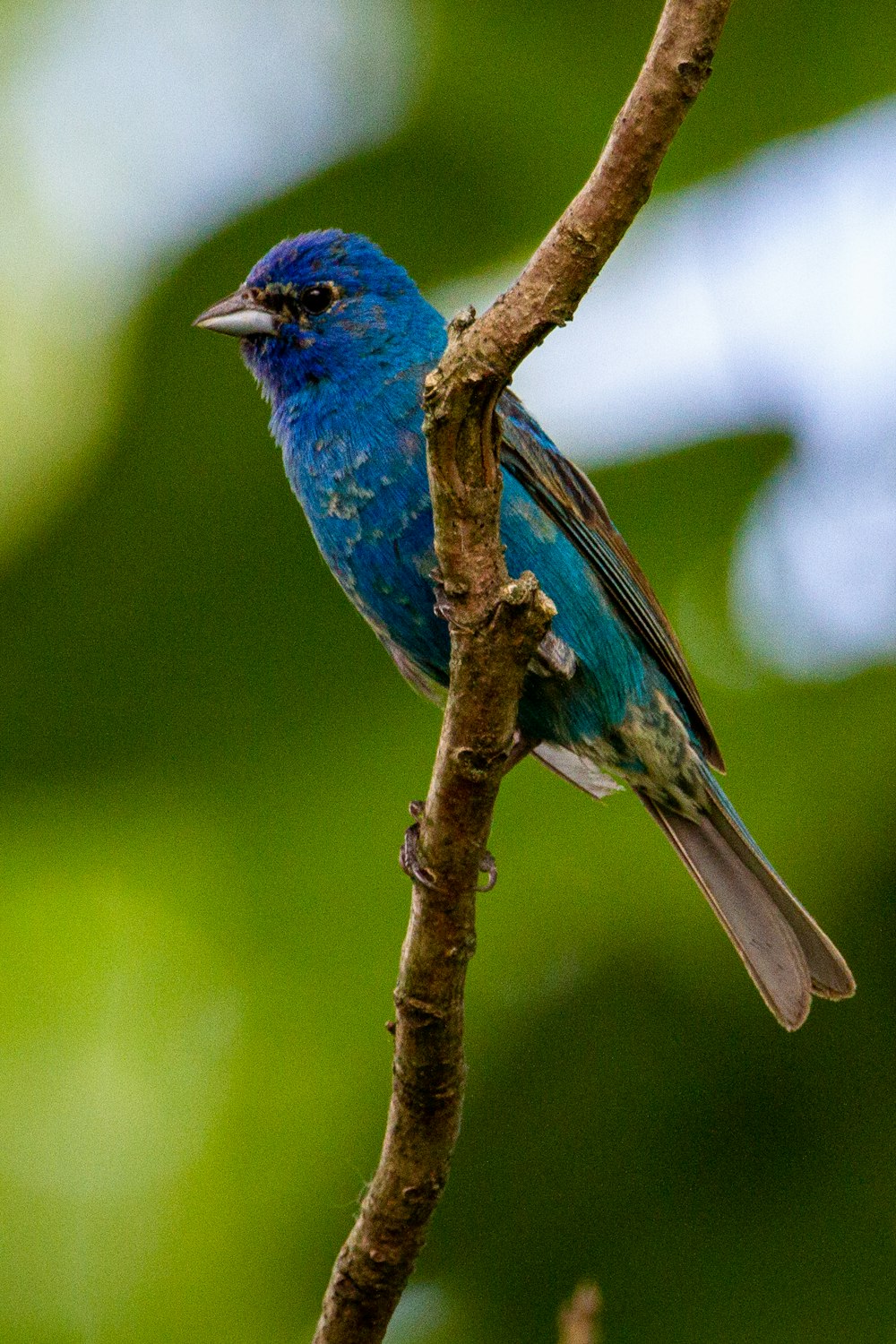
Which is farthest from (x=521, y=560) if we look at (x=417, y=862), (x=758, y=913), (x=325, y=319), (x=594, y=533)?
(x=417, y=862)

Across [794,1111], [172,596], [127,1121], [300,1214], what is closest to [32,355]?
[172,596]

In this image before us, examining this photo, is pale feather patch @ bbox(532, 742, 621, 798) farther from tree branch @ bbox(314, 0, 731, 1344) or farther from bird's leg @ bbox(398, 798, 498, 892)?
tree branch @ bbox(314, 0, 731, 1344)

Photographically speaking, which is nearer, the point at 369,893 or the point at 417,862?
the point at 417,862

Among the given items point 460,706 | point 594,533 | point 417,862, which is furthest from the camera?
point 594,533

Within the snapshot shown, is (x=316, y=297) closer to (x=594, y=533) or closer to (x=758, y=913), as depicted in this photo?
(x=594, y=533)

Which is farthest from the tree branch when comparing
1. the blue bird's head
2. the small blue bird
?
the blue bird's head

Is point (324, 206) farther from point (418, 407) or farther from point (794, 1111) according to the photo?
point (794, 1111)

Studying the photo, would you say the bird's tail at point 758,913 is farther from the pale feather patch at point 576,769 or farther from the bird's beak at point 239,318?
the bird's beak at point 239,318
